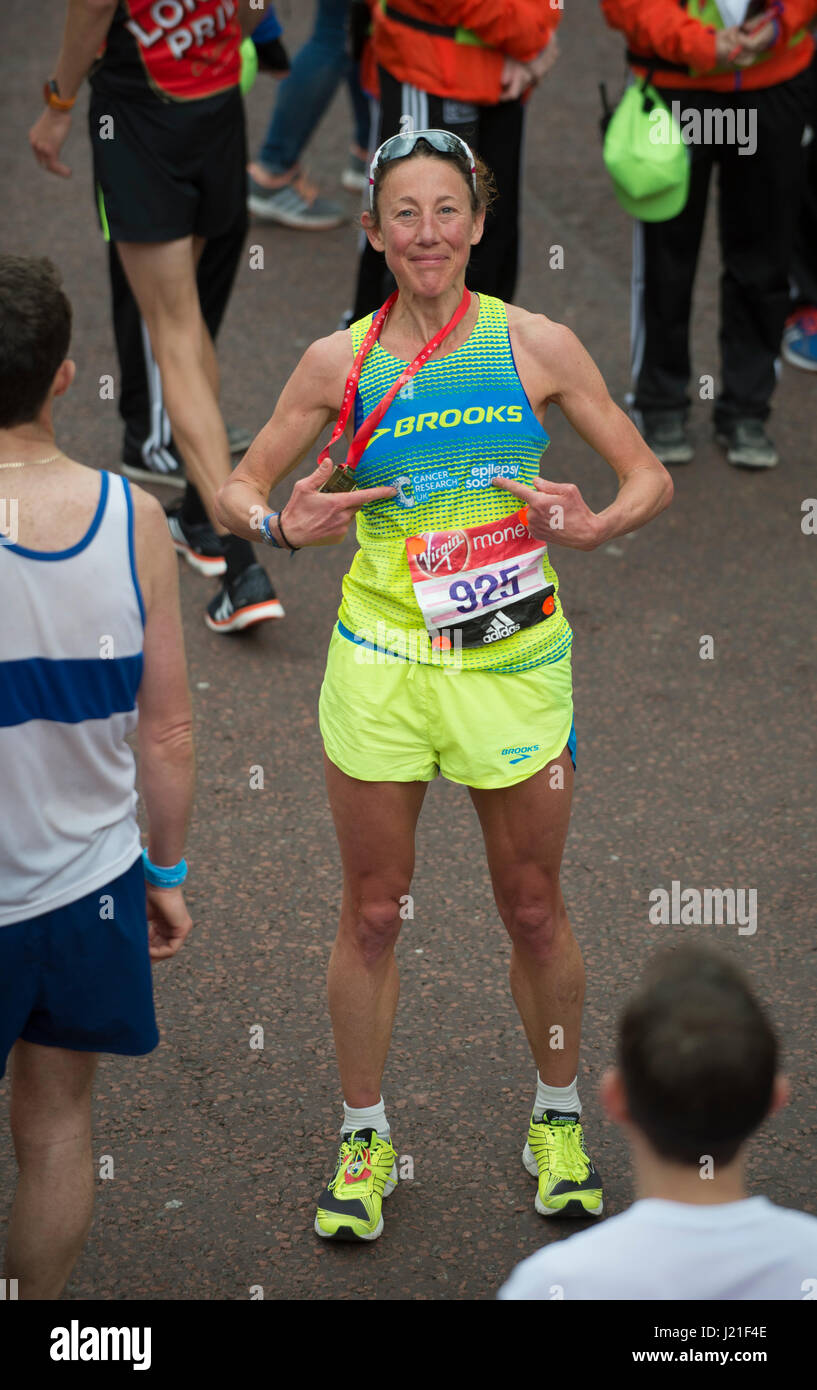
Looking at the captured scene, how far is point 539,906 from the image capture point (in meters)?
3.19

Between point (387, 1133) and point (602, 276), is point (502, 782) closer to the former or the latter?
point (387, 1133)

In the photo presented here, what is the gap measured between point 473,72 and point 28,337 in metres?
3.67

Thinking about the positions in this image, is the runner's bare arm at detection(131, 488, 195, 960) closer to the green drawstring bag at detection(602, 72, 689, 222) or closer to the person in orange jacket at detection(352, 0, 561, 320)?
the person in orange jacket at detection(352, 0, 561, 320)

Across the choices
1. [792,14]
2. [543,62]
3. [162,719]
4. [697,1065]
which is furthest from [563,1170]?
[792,14]

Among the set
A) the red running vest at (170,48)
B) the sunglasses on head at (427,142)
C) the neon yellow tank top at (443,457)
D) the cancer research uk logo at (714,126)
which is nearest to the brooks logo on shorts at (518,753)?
the neon yellow tank top at (443,457)

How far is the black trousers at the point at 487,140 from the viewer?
569 cm

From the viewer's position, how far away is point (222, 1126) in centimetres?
357

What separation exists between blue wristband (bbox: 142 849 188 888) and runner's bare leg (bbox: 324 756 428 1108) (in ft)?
1.27

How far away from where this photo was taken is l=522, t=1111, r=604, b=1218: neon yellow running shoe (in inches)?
131

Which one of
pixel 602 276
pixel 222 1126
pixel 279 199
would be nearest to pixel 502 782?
pixel 222 1126

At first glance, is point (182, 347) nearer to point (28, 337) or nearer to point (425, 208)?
point (425, 208)

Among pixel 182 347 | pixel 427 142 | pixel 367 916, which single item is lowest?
pixel 367 916

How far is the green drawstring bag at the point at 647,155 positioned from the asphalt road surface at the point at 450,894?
1.06 m

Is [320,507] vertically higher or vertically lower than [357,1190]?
higher
